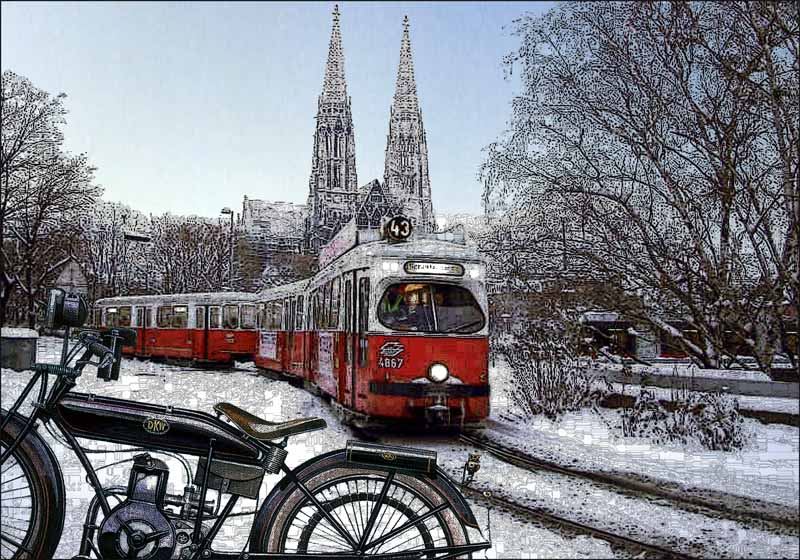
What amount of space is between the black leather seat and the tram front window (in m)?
0.91

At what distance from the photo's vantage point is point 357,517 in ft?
10.5

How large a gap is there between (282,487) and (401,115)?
81.4 inches

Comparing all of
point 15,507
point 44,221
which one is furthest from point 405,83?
point 15,507

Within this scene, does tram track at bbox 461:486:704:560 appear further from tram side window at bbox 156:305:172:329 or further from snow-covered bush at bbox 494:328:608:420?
tram side window at bbox 156:305:172:329

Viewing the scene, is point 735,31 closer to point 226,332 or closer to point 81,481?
point 226,332

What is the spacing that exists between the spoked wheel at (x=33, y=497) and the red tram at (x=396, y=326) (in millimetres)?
1199

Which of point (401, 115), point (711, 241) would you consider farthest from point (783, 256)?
point (401, 115)

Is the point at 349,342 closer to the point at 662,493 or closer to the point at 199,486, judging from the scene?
the point at 199,486

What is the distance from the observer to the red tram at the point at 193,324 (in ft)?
12.0

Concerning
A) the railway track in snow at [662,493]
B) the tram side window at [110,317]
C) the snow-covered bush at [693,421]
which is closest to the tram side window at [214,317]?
the tram side window at [110,317]

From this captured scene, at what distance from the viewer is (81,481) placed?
10.9 ft

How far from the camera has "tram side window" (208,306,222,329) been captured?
3.80 m

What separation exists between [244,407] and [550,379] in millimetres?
1639

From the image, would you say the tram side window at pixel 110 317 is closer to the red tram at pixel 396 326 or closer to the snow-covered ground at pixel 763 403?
the red tram at pixel 396 326
